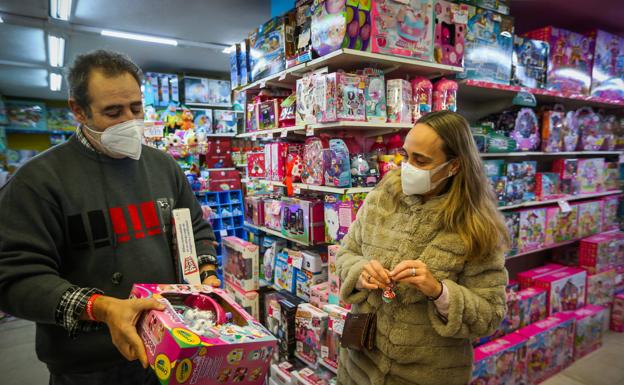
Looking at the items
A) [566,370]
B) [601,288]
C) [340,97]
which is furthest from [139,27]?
[601,288]

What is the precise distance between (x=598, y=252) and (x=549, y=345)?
134cm

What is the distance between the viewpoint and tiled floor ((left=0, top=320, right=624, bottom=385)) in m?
3.42

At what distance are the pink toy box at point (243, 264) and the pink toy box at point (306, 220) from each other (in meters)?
0.47

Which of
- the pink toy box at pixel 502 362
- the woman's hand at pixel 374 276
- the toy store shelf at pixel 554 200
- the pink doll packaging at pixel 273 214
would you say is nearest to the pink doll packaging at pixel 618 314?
the toy store shelf at pixel 554 200

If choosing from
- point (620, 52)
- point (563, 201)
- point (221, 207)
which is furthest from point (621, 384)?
point (221, 207)

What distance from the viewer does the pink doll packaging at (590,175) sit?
4.03 m

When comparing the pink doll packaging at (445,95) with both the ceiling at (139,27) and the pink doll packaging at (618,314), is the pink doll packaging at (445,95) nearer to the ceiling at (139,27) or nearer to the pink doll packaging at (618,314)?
the ceiling at (139,27)

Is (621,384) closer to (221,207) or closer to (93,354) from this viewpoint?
(93,354)

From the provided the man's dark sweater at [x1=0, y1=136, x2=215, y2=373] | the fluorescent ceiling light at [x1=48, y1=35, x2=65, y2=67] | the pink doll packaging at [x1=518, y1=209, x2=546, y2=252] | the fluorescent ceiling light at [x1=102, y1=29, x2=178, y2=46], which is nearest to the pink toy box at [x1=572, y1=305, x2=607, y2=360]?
Result: the pink doll packaging at [x1=518, y1=209, x2=546, y2=252]

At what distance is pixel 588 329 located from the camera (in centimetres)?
379

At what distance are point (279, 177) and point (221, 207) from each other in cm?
360

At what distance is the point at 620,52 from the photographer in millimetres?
4469

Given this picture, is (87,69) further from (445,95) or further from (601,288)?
(601,288)

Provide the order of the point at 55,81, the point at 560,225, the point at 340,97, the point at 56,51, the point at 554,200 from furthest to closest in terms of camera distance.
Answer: the point at 55,81
the point at 56,51
the point at 560,225
the point at 554,200
the point at 340,97
